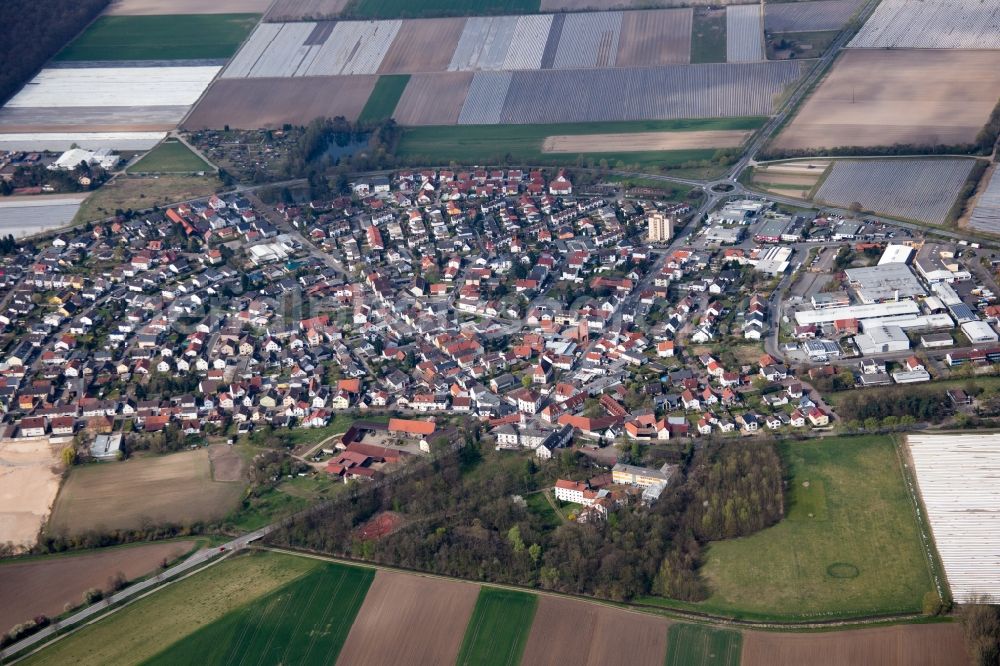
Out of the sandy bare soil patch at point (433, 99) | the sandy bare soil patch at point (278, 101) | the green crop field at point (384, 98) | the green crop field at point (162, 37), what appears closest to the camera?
the sandy bare soil patch at point (433, 99)

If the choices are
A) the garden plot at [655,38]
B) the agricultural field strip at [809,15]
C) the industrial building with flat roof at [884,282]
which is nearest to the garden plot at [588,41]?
the garden plot at [655,38]

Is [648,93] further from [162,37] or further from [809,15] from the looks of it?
[162,37]

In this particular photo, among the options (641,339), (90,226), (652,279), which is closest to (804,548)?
(641,339)

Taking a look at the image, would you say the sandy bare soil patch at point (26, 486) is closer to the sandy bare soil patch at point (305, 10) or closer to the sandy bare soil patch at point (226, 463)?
the sandy bare soil patch at point (226, 463)

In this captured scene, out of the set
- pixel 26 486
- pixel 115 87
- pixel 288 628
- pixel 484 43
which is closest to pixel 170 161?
pixel 115 87

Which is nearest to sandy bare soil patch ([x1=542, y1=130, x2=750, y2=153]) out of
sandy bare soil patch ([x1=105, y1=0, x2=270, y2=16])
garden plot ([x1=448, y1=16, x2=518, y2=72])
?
garden plot ([x1=448, y1=16, x2=518, y2=72])
